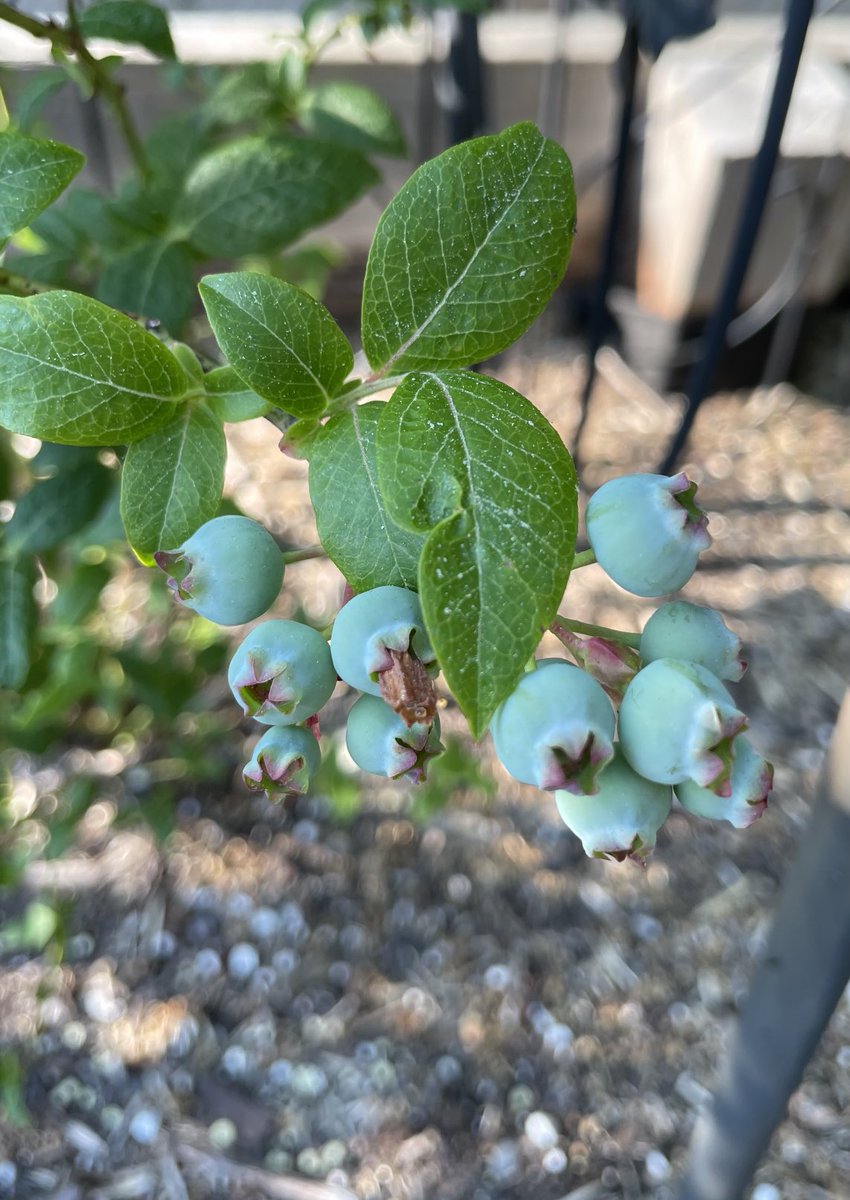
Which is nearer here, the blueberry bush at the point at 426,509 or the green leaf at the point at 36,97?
the blueberry bush at the point at 426,509

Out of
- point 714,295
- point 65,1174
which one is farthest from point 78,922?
point 714,295

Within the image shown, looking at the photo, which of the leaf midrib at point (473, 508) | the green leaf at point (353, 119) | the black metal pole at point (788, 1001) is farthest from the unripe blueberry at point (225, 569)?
the green leaf at point (353, 119)

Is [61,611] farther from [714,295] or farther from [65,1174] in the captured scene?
[714,295]

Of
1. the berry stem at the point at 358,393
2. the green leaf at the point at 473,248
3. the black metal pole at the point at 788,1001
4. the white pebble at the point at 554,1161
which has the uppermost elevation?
the green leaf at the point at 473,248

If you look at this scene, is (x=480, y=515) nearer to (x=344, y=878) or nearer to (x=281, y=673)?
(x=281, y=673)

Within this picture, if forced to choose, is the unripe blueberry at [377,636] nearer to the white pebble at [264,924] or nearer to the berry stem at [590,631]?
the berry stem at [590,631]
